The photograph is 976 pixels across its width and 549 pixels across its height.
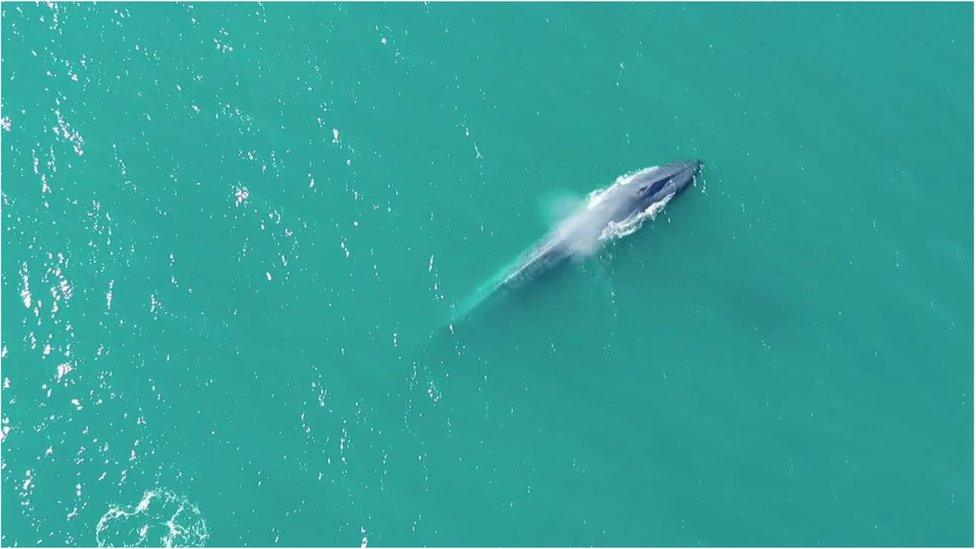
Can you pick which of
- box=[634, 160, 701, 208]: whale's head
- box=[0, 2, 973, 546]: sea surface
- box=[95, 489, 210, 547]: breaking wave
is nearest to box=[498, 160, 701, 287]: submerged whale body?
box=[634, 160, 701, 208]: whale's head

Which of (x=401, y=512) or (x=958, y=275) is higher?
(x=958, y=275)

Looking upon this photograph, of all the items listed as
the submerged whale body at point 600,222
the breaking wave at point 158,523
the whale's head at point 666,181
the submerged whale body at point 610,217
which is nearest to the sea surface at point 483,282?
the breaking wave at point 158,523

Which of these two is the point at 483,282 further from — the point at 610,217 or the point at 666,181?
the point at 666,181

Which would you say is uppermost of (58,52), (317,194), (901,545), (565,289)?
(58,52)

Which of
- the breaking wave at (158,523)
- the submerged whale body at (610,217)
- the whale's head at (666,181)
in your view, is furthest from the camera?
the submerged whale body at (610,217)

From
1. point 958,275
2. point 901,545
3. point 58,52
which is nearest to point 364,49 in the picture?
point 58,52

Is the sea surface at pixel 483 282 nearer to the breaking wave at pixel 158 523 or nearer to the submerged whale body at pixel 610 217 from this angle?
the breaking wave at pixel 158 523

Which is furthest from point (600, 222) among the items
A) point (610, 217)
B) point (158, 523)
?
A: point (158, 523)

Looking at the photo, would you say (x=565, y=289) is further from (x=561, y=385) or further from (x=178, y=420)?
(x=178, y=420)
